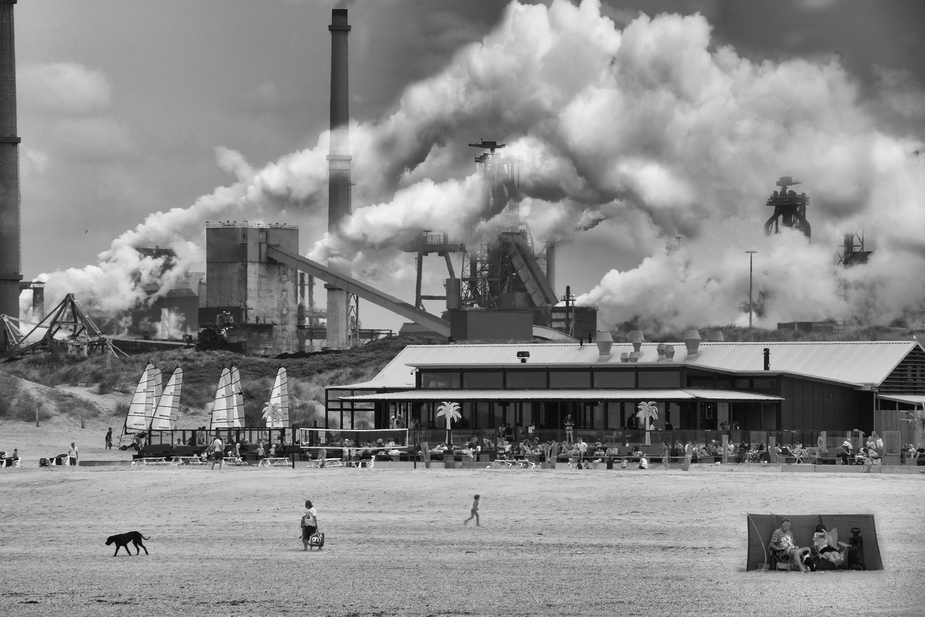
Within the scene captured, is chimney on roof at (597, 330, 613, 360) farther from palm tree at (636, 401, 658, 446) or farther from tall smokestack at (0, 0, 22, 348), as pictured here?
tall smokestack at (0, 0, 22, 348)

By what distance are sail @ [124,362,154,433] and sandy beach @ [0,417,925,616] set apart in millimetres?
15154

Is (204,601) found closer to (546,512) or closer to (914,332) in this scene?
(546,512)

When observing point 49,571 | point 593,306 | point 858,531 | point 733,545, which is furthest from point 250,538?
point 593,306

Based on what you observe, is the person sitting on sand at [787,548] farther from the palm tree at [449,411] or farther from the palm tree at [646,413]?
the palm tree at [449,411]

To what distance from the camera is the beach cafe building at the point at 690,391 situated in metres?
55.4

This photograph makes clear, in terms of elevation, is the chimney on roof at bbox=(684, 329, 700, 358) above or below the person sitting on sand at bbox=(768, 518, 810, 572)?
above

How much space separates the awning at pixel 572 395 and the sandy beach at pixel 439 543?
7445mm

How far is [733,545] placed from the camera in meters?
28.9

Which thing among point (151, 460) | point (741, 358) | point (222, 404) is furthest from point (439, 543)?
point (222, 404)

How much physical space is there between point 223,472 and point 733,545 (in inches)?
930

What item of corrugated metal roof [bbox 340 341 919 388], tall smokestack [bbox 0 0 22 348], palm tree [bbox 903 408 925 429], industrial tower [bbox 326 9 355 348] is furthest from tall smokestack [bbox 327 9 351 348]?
palm tree [bbox 903 408 925 429]

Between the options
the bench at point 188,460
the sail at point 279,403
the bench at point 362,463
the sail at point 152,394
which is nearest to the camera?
the bench at point 362,463

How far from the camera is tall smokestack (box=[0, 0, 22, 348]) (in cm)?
11919

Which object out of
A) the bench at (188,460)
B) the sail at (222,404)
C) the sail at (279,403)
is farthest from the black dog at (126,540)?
the sail at (279,403)
